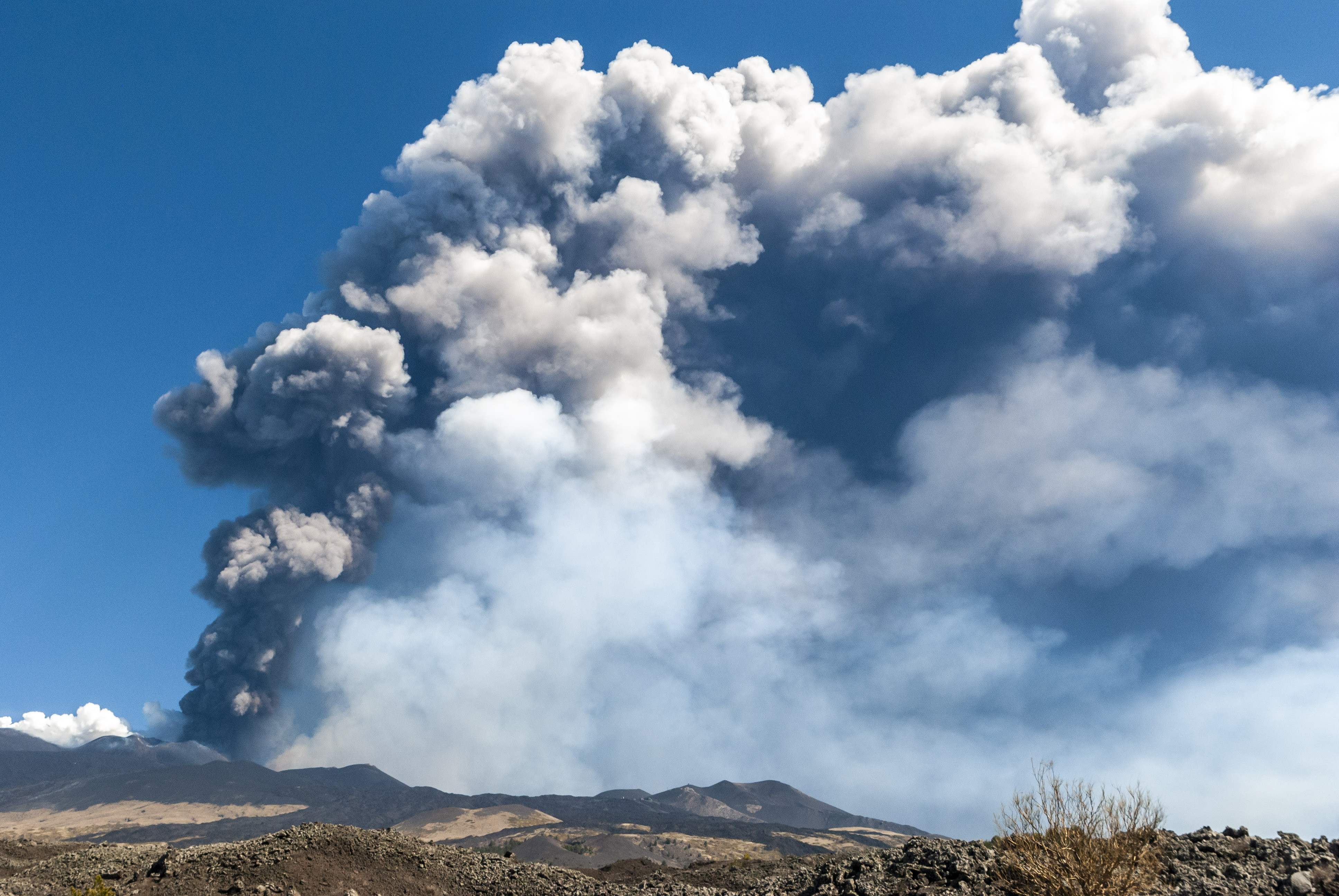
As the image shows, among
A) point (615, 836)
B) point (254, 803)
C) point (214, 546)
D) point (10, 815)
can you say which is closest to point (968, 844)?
point (615, 836)

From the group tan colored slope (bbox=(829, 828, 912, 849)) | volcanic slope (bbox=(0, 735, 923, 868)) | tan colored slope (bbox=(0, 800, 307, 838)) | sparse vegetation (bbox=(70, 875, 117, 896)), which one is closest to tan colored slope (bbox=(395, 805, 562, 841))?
volcanic slope (bbox=(0, 735, 923, 868))

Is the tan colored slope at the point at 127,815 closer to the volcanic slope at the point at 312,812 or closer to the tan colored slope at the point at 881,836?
the volcanic slope at the point at 312,812

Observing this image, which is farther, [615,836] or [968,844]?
[615,836]

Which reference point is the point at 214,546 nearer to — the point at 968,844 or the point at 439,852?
the point at 439,852

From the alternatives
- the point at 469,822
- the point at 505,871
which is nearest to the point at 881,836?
the point at 469,822

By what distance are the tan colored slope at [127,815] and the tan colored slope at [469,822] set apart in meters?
29.1

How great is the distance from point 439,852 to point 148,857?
373 inches

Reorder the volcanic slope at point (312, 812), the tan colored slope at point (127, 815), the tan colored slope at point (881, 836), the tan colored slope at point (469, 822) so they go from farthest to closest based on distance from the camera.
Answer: the tan colored slope at point (881, 836)
the tan colored slope at point (127, 815)
the tan colored slope at point (469, 822)
the volcanic slope at point (312, 812)

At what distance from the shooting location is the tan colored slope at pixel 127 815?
11300cm

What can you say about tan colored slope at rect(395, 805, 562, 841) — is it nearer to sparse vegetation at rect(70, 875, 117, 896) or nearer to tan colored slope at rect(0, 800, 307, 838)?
tan colored slope at rect(0, 800, 307, 838)

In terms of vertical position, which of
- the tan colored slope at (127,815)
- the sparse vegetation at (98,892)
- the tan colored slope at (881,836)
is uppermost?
the sparse vegetation at (98,892)

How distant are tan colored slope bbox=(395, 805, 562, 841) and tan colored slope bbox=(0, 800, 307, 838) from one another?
2913cm

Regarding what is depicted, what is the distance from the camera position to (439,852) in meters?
22.4

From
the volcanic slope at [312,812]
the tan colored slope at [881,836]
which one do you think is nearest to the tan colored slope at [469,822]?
the volcanic slope at [312,812]
